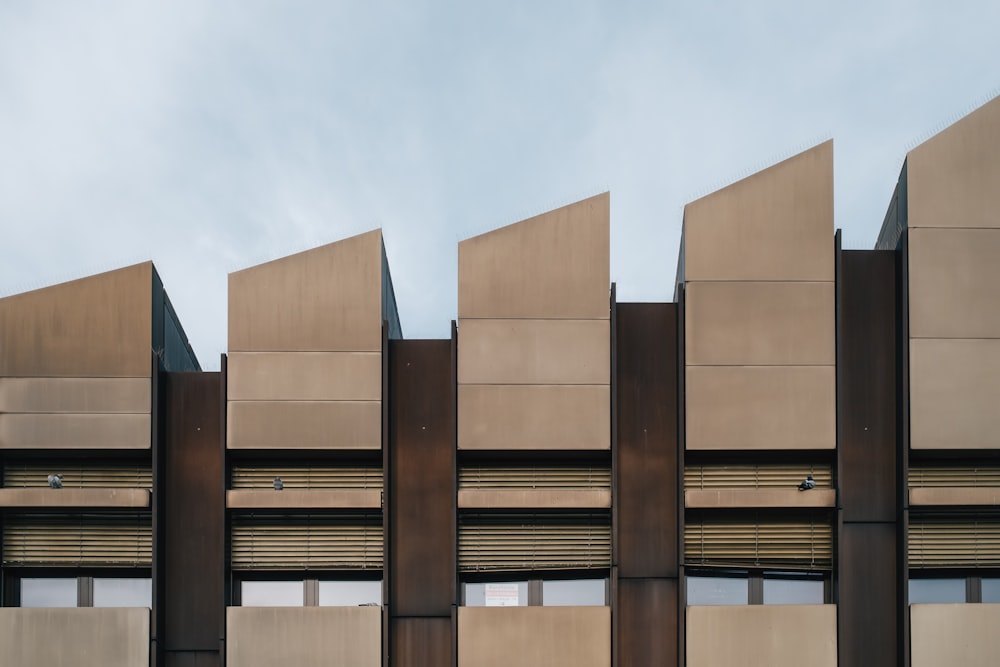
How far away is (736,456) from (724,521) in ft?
3.98

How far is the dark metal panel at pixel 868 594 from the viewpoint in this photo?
1309cm

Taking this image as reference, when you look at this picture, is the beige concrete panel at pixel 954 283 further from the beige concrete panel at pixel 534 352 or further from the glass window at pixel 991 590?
the beige concrete panel at pixel 534 352

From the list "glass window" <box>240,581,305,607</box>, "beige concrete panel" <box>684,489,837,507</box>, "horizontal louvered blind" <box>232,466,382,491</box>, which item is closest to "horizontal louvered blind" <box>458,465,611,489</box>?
"beige concrete panel" <box>684,489,837,507</box>

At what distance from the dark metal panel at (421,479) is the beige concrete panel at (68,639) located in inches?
186

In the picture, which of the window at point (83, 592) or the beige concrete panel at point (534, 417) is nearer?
the beige concrete panel at point (534, 417)

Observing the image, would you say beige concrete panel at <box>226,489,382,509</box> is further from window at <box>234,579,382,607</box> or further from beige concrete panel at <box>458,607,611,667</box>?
beige concrete panel at <box>458,607,611,667</box>

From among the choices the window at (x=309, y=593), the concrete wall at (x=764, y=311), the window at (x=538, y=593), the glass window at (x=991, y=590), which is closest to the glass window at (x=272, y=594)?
the window at (x=309, y=593)

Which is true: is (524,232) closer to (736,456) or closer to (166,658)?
(736,456)

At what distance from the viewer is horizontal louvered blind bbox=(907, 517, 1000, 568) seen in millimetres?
13367

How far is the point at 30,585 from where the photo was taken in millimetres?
13719

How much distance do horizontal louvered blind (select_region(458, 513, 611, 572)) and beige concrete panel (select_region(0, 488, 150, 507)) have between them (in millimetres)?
5918

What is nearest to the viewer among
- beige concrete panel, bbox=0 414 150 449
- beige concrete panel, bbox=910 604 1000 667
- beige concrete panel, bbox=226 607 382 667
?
beige concrete panel, bbox=910 604 1000 667

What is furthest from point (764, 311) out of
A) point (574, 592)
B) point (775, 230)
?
point (574, 592)

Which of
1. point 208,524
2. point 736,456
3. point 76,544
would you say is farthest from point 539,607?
point 76,544
